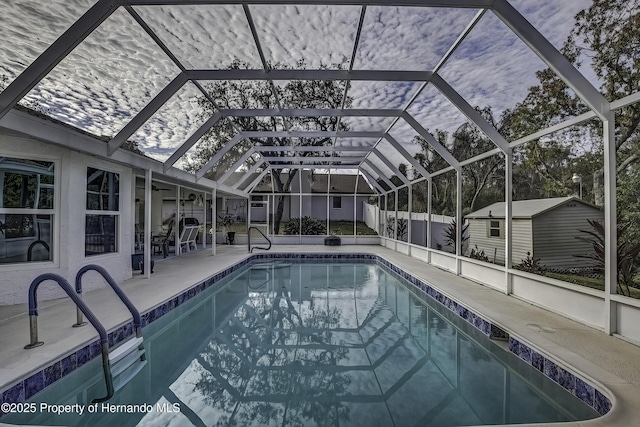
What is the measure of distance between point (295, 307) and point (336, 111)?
4.00m

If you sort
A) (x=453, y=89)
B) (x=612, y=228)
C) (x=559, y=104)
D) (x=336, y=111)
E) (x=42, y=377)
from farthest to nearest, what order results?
(x=336, y=111)
(x=453, y=89)
(x=559, y=104)
(x=612, y=228)
(x=42, y=377)

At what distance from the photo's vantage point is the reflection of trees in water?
282 centimetres

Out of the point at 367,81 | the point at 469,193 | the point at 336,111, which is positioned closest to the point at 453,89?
the point at 367,81

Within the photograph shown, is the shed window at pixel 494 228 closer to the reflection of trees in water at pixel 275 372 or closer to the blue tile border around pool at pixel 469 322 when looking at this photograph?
the blue tile border around pool at pixel 469 322

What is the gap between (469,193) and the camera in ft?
24.9

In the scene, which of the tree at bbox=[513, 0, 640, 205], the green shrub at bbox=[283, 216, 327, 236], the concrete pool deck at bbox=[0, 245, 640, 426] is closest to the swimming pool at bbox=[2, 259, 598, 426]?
the concrete pool deck at bbox=[0, 245, 640, 426]

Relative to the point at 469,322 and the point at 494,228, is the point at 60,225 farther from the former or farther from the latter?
the point at 494,228

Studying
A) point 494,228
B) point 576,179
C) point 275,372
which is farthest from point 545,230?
point 275,372

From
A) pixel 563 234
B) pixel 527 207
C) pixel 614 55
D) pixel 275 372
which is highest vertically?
pixel 614 55

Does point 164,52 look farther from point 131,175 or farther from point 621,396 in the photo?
point 621,396

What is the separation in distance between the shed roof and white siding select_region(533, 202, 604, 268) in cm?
6

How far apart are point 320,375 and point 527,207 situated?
14.3 ft

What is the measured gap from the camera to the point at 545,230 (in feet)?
16.7

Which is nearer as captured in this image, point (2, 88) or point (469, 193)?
point (2, 88)
